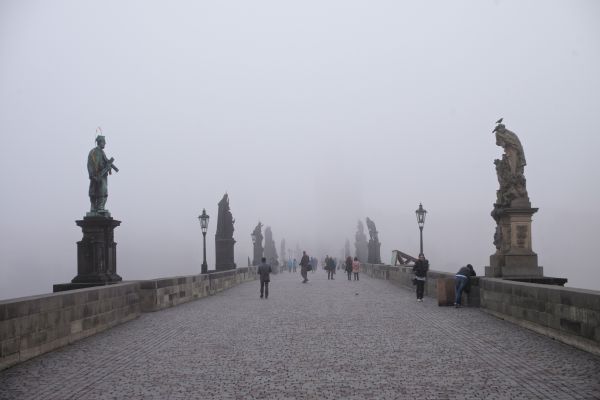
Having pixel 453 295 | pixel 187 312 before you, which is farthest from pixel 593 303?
pixel 187 312

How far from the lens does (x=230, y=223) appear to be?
37.7m

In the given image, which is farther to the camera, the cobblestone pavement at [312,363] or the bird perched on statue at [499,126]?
the bird perched on statue at [499,126]

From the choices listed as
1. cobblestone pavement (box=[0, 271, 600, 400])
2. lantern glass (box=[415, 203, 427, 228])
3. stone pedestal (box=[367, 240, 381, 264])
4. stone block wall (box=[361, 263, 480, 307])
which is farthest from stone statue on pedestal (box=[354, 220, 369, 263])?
cobblestone pavement (box=[0, 271, 600, 400])

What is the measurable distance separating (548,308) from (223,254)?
2767 cm

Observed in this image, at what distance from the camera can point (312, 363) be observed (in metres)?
8.62

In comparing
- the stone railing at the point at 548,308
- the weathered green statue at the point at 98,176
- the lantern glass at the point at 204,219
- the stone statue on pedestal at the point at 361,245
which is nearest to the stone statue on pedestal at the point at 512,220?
the stone railing at the point at 548,308

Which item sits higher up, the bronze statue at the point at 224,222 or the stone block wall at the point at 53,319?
the bronze statue at the point at 224,222

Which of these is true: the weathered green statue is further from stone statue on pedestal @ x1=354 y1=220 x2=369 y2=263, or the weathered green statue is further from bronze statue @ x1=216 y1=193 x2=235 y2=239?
stone statue on pedestal @ x1=354 y1=220 x2=369 y2=263

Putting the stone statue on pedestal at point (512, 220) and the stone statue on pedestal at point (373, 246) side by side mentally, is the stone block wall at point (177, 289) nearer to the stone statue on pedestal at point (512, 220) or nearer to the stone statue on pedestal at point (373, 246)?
the stone statue on pedestal at point (512, 220)

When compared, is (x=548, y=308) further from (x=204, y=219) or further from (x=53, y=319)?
(x=204, y=219)

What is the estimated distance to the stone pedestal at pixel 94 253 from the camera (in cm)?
1574

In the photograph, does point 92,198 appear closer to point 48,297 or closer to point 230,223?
point 48,297

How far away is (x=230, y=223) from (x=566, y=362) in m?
30.2

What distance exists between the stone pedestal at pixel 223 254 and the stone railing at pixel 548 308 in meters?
21.6
